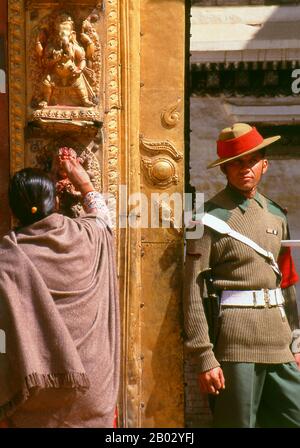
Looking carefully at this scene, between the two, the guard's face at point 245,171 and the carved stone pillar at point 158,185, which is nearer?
the guard's face at point 245,171

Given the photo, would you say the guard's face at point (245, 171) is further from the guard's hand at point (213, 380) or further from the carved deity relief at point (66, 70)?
the guard's hand at point (213, 380)

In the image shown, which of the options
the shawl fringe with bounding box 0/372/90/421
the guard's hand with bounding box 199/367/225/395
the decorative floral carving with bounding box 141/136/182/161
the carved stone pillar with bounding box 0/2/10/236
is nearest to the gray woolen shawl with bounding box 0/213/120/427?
the shawl fringe with bounding box 0/372/90/421

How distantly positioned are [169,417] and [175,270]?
754 mm

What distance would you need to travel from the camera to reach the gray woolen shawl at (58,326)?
501 centimetres

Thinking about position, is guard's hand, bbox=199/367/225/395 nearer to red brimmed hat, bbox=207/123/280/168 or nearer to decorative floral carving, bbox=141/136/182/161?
red brimmed hat, bbox=207/123/280/168

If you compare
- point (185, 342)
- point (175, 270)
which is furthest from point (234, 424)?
point (175, 270)

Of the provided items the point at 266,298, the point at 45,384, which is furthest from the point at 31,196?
the point at 266,298

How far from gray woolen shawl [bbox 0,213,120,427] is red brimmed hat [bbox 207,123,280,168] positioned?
83cm

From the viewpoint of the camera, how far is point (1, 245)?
513 centimetres

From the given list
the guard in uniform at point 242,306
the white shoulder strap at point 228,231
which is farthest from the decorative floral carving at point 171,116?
the white shoulder strap at point 228,231

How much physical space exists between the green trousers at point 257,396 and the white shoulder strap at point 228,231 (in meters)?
0.52

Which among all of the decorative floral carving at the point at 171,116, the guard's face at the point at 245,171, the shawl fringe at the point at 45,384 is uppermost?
the decorative floral carving at the point at 171,116

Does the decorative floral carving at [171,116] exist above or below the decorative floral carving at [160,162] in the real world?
above

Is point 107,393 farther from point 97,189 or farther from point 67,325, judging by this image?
point 97,189
